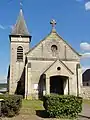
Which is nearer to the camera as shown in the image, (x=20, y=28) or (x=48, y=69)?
(x=48, y=69)

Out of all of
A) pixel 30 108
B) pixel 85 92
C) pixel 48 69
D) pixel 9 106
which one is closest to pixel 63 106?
pixel 9 106

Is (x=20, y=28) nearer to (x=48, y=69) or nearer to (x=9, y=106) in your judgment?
(x=48, y=69)

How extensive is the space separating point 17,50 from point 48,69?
9.69 m

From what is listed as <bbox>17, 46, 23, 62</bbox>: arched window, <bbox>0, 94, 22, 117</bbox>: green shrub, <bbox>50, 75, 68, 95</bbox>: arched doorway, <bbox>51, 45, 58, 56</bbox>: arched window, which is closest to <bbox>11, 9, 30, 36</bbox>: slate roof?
<bbox>17, 46, 23, 62</bbox>: arched window

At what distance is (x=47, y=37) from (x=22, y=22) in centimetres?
982

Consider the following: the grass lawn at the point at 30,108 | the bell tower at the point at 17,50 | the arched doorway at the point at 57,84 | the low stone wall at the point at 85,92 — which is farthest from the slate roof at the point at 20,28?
the grass lawn at the point at 30,108

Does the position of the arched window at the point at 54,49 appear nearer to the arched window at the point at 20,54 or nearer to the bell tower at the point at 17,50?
the bell tower at the point at 17,50

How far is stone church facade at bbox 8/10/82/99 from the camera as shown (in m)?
34.2

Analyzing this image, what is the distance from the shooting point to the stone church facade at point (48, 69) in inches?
1346

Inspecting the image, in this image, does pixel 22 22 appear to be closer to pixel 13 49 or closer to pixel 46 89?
pixel 13 49

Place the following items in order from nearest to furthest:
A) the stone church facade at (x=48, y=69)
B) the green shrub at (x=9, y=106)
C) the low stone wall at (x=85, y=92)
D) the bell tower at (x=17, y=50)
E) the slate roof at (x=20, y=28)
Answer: the green shrub at (x=9, y=106)
the stone church facade at (x=48, y=69)
the low stone wall at (x=85, y=92)
the bell tower at (x=17, y=50)
the slate roof at (x=20, y=28)

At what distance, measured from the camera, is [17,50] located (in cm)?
4119

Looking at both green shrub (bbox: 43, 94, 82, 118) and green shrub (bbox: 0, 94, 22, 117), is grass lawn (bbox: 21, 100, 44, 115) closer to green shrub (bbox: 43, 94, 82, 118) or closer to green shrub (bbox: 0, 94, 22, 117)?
green shrub (bbox: 0, 94, 22, 117)

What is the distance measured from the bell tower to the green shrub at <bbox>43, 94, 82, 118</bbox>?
25484mm
